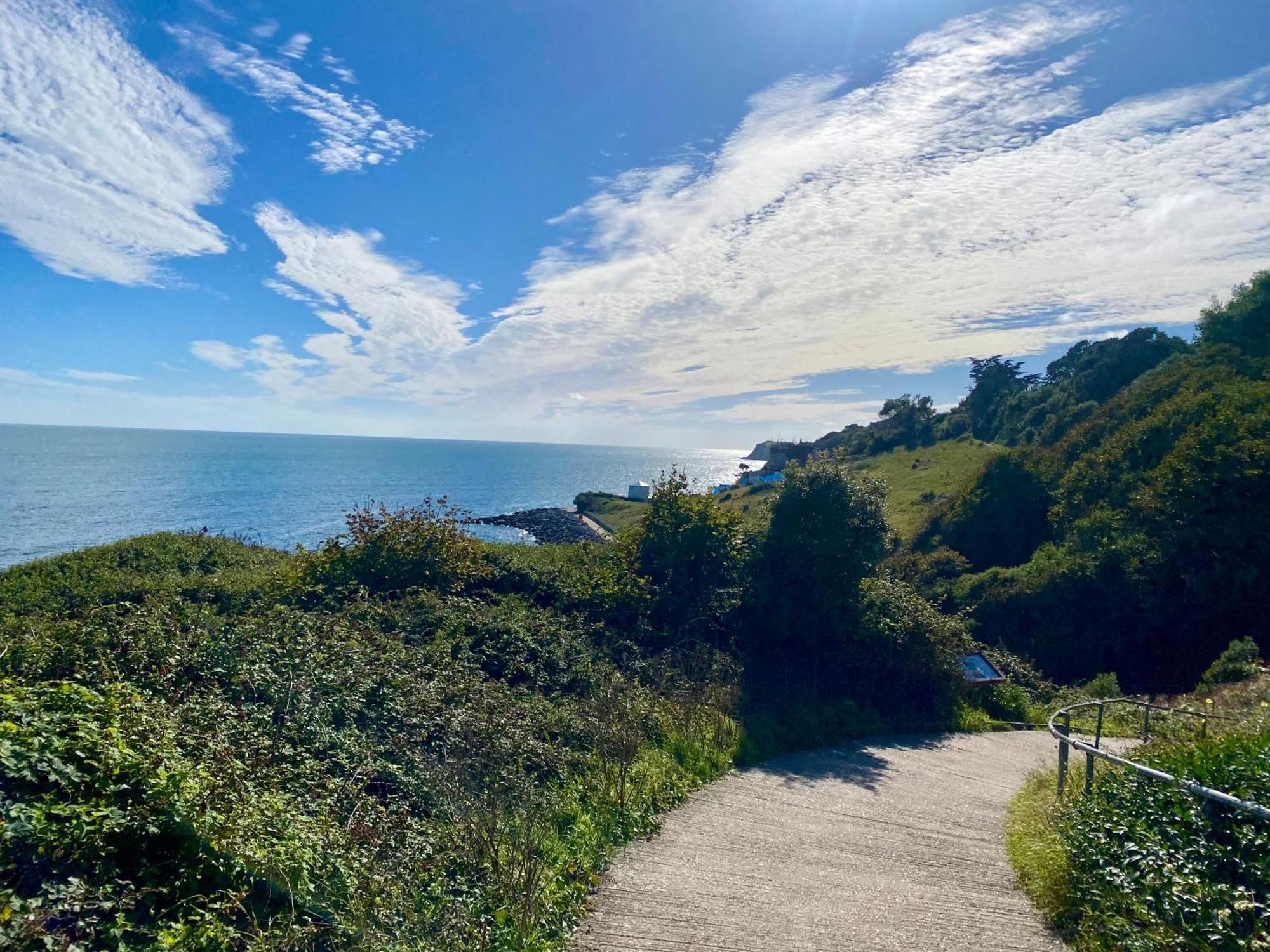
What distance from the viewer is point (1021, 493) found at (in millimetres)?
31375

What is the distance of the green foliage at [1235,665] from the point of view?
1381 cm

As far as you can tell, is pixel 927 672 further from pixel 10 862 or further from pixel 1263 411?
pixel 1263 411

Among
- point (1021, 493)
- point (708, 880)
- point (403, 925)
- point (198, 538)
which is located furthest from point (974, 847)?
point (1021, 493)

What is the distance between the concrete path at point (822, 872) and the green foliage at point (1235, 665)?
28.1 feet

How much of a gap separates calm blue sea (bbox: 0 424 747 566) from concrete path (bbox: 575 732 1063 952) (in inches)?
346

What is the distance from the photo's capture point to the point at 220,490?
2736 inches

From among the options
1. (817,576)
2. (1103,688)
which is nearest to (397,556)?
(817,576)

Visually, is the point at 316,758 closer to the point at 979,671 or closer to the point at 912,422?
the point at 979,671

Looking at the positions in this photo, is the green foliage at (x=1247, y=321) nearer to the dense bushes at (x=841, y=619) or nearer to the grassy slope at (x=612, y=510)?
the dense bushes at (x=841, y=619)

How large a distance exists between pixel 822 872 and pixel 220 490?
78122 millimetres

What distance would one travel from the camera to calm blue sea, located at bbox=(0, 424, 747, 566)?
39.9m

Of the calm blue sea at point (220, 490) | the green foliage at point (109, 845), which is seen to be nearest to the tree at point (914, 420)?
the calm blue sea at point (220, 490)

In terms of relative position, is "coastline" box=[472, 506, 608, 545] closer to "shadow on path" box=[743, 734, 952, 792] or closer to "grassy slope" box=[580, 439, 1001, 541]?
"grassy slope" box=[580, 439, 1001, 541]

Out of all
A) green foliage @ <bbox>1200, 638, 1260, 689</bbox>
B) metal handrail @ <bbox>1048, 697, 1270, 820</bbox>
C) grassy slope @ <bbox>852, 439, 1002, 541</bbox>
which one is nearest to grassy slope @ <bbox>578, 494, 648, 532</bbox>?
grassy slope @ <bbox>852, 439, 1002, 541</bbox>
